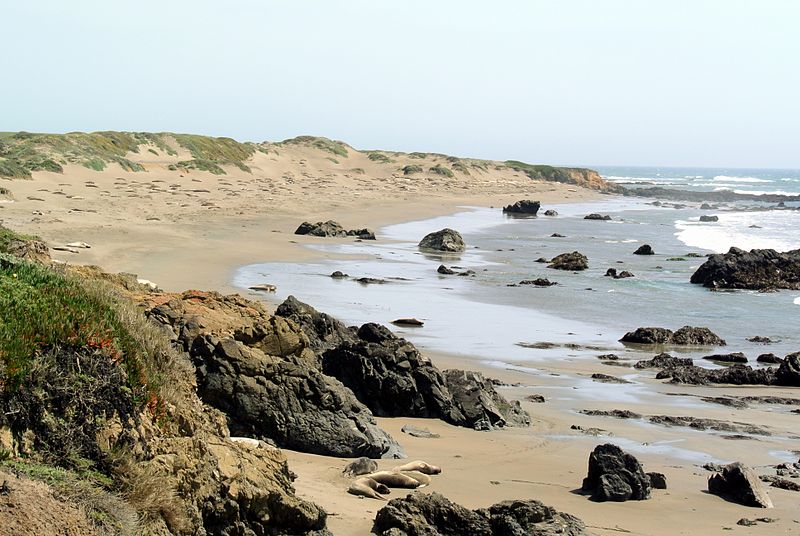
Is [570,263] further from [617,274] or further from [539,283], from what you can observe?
[539,283]

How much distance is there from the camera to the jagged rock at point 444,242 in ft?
101

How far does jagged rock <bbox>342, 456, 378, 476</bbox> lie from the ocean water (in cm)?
698

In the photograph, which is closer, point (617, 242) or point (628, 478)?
point (628, 478)

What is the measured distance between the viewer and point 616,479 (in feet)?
25.9

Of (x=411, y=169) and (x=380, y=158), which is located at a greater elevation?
(x=380, y=158)

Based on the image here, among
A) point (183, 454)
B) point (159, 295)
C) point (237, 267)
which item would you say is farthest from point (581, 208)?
point (183, 454)

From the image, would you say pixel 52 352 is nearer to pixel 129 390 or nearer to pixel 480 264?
pixel 129 390

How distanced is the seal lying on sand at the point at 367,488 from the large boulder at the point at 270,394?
3.21 feet

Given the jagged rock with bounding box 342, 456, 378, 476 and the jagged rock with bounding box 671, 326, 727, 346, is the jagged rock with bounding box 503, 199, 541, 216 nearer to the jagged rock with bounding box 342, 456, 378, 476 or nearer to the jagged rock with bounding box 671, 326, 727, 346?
the jagged rock with bounding box 671, 326, 727, 346

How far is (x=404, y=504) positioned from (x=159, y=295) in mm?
4633

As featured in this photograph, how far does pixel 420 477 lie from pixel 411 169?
7038 centimetres

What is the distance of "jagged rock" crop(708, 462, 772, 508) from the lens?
26.1 feet

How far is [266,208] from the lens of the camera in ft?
134

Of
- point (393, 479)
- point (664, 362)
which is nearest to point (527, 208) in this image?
point (664, 362)
